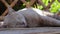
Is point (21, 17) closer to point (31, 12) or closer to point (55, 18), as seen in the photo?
point (31, 12)

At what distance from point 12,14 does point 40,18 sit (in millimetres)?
377

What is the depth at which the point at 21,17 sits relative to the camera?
2811 mm

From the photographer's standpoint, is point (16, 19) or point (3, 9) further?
point (3, 9)

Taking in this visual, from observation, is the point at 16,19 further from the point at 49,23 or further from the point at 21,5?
the point at 21,5

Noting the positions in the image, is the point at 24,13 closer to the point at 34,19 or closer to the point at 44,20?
the point at 34,19

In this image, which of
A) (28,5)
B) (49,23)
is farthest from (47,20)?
(28,5)

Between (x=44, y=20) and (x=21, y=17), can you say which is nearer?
(x=44, y=20)

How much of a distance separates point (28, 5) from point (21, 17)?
0.90 m

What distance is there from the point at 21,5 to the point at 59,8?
783 mm

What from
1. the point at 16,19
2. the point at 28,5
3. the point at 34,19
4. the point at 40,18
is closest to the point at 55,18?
the point at 40,18

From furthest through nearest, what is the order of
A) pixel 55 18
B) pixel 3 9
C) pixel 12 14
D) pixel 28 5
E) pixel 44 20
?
pixel 3 9 → pixel 28 5 → pixel 12 14 → pixel 44 20 → pixel 55 18

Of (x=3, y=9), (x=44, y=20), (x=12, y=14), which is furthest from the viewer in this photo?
(x=3, y=9)

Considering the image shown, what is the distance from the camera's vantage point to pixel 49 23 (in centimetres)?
238

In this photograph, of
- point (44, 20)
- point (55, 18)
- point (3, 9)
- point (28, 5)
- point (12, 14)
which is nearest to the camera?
point (55, 18)
